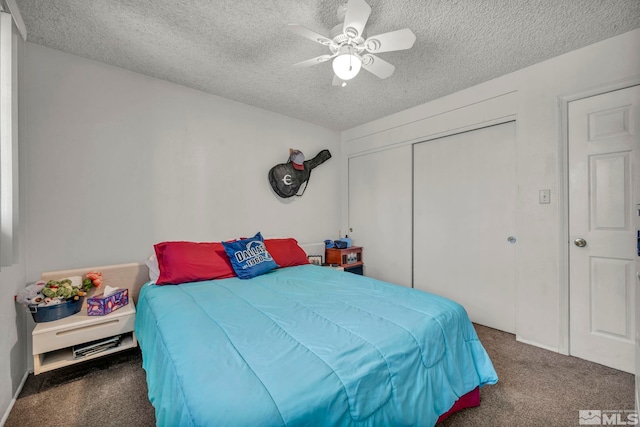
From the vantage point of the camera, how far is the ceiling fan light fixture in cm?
169

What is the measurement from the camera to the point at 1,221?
1.42 m

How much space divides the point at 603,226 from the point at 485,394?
1.59m

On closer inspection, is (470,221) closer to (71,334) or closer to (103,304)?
(103,304)

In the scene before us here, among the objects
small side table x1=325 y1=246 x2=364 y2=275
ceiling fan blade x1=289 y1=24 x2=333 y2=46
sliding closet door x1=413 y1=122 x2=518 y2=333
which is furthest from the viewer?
small side table x1=325 y1=246 x2=364 y2=275

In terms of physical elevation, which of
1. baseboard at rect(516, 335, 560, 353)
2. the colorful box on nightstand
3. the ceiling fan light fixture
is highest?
the ceiling fan light fixture

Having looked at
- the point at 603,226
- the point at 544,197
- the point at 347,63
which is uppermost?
the point at 347,63

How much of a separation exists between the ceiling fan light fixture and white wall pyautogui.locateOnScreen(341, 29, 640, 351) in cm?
174

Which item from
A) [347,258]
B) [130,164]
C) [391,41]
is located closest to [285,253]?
[347,258]

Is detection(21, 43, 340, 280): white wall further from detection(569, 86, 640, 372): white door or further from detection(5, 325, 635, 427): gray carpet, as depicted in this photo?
detection(569, 86, 640, 372): white door

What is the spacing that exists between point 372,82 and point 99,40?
7.48 feet

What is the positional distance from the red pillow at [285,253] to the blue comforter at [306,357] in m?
0.85

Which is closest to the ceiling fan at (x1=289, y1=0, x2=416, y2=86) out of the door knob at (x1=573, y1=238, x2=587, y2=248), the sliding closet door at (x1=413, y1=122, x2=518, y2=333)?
the sliding closet door at (x1=413, y1=122, x2=518, y2=333)

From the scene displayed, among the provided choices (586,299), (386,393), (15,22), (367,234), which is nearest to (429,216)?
(367,234)

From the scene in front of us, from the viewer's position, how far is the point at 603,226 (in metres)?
2.09
